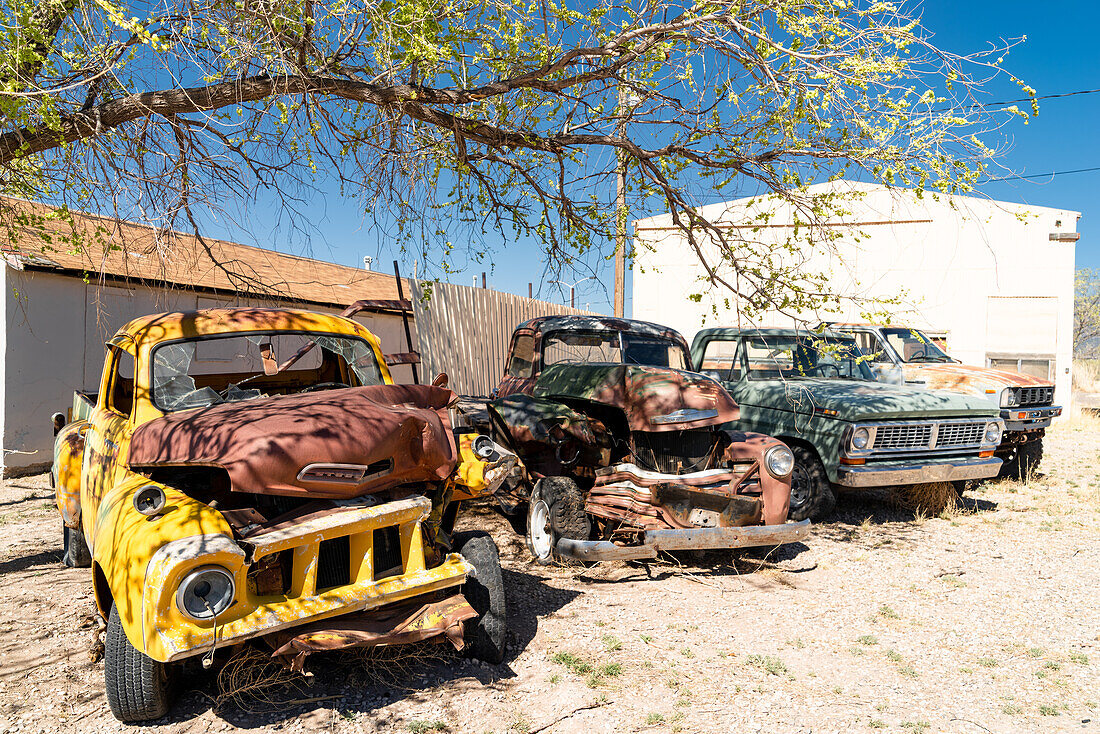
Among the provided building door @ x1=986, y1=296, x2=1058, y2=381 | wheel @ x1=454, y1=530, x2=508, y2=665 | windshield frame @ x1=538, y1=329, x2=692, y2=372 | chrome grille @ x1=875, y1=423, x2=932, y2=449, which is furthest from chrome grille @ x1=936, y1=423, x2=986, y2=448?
building door @ x1=986, y1=296, x2=1058, y2=381

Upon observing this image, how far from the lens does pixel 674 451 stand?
18.2ft

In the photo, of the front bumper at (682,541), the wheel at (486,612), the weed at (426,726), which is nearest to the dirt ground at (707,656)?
the weed at (426,726)

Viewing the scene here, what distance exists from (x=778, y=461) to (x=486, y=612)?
2806 mm

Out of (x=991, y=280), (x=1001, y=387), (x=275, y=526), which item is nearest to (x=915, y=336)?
(x=1001, y=387)

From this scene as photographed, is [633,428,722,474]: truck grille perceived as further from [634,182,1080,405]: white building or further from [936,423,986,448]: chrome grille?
[634,182,1080,405]: white building

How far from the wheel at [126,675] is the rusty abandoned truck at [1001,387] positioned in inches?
319

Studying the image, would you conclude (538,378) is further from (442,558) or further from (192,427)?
(192,427)

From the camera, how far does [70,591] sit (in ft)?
15.6

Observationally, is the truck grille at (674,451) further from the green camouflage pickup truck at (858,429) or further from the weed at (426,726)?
the weed at (426,726)

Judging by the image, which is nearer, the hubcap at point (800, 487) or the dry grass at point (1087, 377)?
the hubcap at point (800, 487)

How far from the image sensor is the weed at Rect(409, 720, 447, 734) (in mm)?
3148

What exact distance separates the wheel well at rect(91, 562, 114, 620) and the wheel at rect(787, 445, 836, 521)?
5.55 m

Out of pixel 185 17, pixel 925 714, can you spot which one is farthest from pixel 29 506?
→ pixel 925 714

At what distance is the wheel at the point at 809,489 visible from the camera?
21.8 ft
